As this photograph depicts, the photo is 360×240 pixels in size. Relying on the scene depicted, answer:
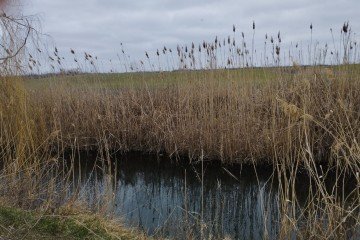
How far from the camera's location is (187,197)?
525 centimetres

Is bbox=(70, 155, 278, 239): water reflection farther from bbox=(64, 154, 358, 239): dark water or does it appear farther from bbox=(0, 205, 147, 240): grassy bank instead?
bbox=(0, 205, 147, 240): grassy bank

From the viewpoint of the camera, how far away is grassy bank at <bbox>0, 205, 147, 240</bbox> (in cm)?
291

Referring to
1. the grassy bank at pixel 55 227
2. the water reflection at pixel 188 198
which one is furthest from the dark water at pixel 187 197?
the grassy bank at pixel 55 227

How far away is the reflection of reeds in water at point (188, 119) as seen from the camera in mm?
4523

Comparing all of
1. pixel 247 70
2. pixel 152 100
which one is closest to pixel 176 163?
pixel 152 100

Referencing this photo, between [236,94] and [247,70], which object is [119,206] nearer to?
[236,94]

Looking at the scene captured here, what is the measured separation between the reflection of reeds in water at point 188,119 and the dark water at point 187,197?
0.12m

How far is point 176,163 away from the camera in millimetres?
6684

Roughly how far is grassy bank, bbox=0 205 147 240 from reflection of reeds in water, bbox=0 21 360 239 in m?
0.41

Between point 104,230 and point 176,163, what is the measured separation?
3540 mm

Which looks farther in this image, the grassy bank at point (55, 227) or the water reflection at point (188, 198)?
the water reflection at point (188, 198)

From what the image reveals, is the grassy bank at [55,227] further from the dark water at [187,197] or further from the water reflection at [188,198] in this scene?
the water reflection at [188,198]

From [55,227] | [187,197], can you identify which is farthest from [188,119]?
[55,227]

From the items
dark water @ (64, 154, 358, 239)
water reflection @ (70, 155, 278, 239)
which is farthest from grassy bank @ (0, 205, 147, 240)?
water reflection @ (70, 155, 278, 239)
